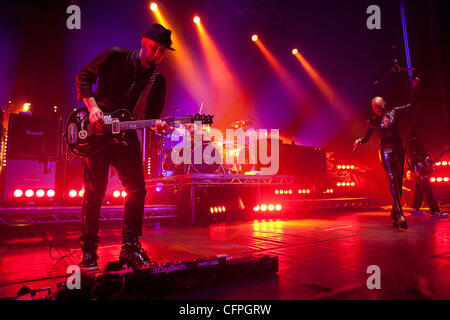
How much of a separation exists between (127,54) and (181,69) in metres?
7.65

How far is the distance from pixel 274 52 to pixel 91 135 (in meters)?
10.1

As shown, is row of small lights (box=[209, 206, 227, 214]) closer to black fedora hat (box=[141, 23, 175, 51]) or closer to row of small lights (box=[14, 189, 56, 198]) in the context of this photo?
row of small lights (box=[14, 189, 56, 198])

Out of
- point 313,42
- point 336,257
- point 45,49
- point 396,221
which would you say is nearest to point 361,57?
point 313,42

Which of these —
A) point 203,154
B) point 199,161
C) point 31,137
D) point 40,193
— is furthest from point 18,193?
point 203,154

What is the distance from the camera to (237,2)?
9.06 metres

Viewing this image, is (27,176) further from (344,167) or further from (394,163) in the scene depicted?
(344,167)

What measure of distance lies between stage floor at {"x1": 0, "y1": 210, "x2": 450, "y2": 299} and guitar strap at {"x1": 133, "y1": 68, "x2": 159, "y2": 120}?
1309 mm

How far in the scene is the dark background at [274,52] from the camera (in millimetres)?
7109

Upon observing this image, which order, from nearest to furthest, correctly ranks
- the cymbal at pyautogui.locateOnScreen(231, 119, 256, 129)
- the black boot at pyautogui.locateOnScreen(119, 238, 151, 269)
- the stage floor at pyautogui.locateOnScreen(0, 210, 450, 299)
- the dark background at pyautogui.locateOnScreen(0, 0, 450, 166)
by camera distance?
1. the stage floor at pyautogui.locateOnScreen(0, 210, 450, 299)
2. the black boot at pyautogui.locateOnScreen(119, 238, 151, 269)
3. the dark background at pyautogui.locateOnScreen(0, 0, 450, 166)
4. the cymbal at pyautogui.locateOnScreen(231, 119, 256, 129)

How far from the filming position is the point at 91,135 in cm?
212

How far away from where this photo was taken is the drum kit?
6.66 meters

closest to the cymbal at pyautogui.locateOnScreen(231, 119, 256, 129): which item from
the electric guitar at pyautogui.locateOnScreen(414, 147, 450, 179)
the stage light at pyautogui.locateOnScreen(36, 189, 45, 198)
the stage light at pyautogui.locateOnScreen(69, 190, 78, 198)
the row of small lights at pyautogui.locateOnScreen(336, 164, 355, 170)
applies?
the row of small lights at pyautogui.locateOnScreen(336, 164, 355, 170)

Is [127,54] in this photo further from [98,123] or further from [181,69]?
[181,69]

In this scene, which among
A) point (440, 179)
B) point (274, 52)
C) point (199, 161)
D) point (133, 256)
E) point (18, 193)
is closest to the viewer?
point (133, 256)
